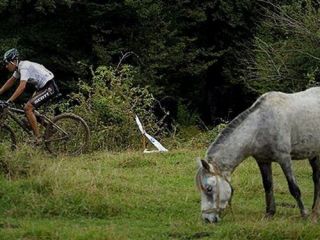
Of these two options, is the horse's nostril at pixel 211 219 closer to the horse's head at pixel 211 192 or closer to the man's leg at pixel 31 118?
the horse's head at pixel 211 192

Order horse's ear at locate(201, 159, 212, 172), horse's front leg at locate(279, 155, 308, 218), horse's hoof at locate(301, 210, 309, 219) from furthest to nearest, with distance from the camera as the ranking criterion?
horse's hoof at locate(301, 210, 309, 219) → horse's front leg at locate(279, 155, 308, 218) → horse's ear at locate(201, 159, 212, 172)

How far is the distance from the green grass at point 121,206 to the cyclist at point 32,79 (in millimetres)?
1544

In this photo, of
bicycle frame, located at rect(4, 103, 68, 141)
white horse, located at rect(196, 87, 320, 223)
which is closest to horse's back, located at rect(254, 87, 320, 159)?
white horse, located at rect(196, 87, 320, 223)

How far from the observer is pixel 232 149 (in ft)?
30.0

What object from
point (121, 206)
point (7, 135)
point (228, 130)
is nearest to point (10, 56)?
point (7, 135)

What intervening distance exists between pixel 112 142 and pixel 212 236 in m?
8.79

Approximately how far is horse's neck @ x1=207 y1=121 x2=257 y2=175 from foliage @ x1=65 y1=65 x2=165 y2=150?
729 centimetres

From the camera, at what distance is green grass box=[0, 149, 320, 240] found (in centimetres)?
822

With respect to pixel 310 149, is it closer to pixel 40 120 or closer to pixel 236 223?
pixel 236 223

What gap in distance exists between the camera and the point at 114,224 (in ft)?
29.0

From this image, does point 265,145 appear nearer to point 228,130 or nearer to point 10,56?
point 228,130

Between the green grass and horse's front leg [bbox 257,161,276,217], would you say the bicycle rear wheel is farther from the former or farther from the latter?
horse's front leg [bbox 257,161,276,217]

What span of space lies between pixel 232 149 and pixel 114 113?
8242 mm

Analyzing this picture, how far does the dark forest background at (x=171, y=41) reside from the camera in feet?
93.7
